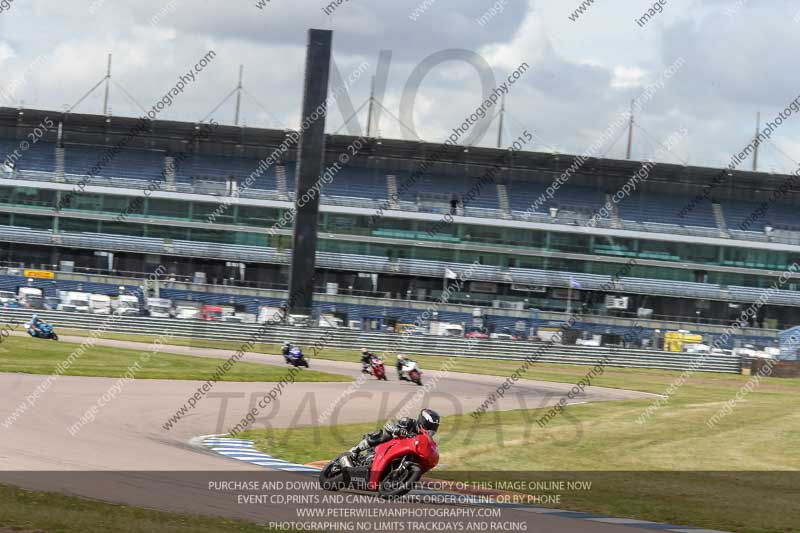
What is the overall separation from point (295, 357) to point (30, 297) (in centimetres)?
2756

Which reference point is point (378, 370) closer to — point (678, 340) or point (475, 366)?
point (475, 366)

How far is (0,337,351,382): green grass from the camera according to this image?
31.3 metres

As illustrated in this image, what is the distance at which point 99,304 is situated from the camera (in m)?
59.2

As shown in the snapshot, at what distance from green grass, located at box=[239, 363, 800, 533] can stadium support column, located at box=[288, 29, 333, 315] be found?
28892mm

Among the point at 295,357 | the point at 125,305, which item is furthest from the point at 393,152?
the point at 295,357

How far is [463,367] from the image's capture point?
48.4 metres

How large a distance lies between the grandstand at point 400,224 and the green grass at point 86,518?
58954 millimetres

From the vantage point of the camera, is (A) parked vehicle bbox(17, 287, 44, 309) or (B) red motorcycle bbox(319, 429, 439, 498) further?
(A) parked vehicle bbox(17, 287, 44, 309)

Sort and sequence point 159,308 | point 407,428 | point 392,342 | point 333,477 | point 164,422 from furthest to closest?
point 159,308
point 392,342
point 164,422
point 333,477
point 407,428

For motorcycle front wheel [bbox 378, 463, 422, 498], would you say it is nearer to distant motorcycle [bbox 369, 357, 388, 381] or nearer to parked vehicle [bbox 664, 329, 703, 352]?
distant motorcycle [bbox 369, 357, 388, 381]

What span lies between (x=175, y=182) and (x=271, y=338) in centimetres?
2577

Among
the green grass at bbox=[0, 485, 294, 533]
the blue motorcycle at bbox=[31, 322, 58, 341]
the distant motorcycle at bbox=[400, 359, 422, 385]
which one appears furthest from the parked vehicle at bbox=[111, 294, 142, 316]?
the green grass at bbox=[0, 485, 294, 533]

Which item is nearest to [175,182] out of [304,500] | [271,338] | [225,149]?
[225,149]

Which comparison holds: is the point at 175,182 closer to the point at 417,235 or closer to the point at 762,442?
the point at 417,235
